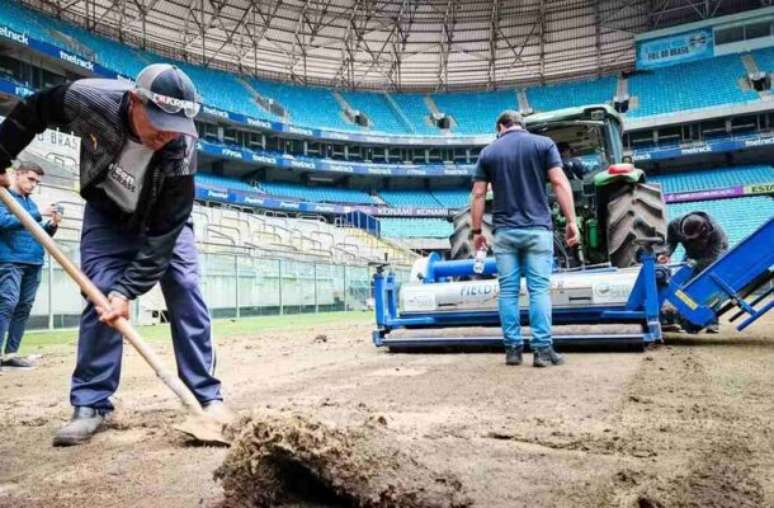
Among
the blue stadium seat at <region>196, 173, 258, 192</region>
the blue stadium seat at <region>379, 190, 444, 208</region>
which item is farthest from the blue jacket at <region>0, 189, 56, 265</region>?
the blue stadium seat at <region>379, 190, 444, 208</region>

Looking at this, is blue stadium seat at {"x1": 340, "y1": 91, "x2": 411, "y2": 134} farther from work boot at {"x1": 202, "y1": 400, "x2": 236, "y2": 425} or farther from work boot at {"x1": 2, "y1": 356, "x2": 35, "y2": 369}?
Result: work boot at {"x1": 202, "y1": 400, "x2": 236, "y2": 425}

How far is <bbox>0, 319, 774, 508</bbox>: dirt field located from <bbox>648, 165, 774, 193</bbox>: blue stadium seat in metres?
30.5

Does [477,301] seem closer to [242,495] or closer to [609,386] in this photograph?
[609,386]

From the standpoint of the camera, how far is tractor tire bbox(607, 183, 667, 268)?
530 cm

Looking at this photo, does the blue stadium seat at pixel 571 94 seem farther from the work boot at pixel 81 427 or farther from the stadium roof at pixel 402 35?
the work boot at pixel 81 427

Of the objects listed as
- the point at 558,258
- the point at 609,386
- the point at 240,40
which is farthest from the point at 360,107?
the point at 609,386

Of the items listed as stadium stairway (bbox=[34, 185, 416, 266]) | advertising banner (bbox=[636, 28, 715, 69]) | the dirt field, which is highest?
advertising banner (bbox=[636, 28, 715, 69])

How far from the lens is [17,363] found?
203 inches

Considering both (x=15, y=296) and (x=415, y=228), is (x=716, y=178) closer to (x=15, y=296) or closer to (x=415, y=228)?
(x=415, y=228)

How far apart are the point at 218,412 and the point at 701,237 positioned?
5256mm

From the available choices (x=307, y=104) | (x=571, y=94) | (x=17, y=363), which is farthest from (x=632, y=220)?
(x=571, y=94)

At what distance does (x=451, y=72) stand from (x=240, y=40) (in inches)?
523

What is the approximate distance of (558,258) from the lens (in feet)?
19.9

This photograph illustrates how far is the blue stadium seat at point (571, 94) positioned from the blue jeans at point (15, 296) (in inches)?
1328
